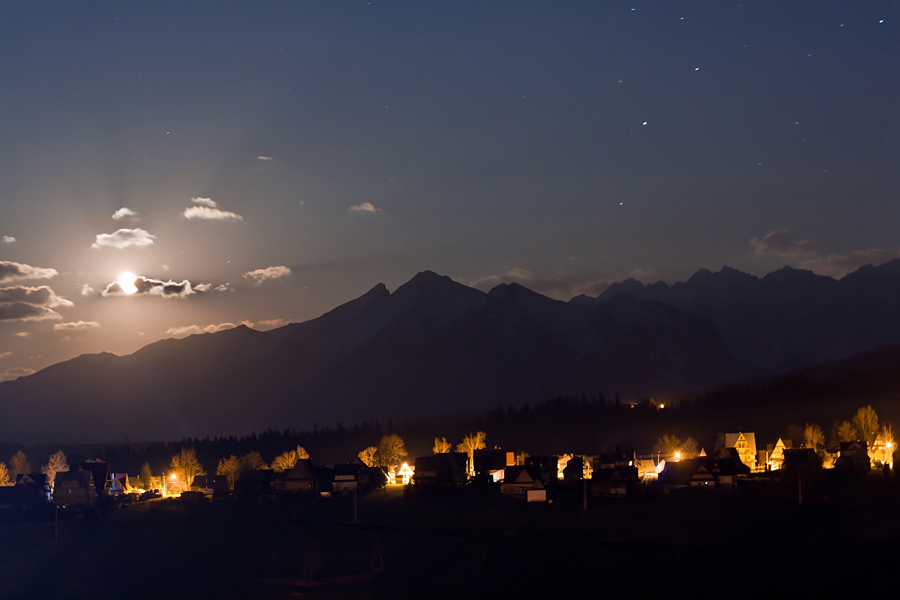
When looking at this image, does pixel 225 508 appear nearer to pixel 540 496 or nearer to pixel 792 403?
pixel 540 496

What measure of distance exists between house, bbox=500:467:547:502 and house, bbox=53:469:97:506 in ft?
180

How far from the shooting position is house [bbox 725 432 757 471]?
11981 cm

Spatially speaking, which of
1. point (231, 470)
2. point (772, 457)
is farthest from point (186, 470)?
point (772, 457)

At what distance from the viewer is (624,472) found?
301ft

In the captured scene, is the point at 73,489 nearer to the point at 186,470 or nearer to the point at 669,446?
the point at 186,470

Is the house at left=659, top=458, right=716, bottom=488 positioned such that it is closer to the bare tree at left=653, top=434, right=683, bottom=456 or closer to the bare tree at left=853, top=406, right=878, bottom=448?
the bare tree at left=653, top=434, right=683, bottom=456

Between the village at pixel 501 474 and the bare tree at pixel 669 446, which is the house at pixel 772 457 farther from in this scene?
the bare tree at pixel 669 446

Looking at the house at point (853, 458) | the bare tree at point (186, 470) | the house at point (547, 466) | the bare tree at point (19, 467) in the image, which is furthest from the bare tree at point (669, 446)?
the bare tree at point (19, 467)

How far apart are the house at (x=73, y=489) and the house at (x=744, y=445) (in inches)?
3526

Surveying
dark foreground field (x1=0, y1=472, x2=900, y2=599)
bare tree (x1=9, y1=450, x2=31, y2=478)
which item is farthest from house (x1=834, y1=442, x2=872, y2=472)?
bare tree (x1=9, y1=450, x2=31, y2=478)

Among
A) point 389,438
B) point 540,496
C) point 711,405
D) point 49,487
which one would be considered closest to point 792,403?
point 711,405

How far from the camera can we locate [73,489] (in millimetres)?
108750

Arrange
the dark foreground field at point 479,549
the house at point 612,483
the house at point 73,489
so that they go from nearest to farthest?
the dark foreground field at point 479,549 < the house at point 612,483 < the house at point 73,489

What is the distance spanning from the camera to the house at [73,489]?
4215 inches
